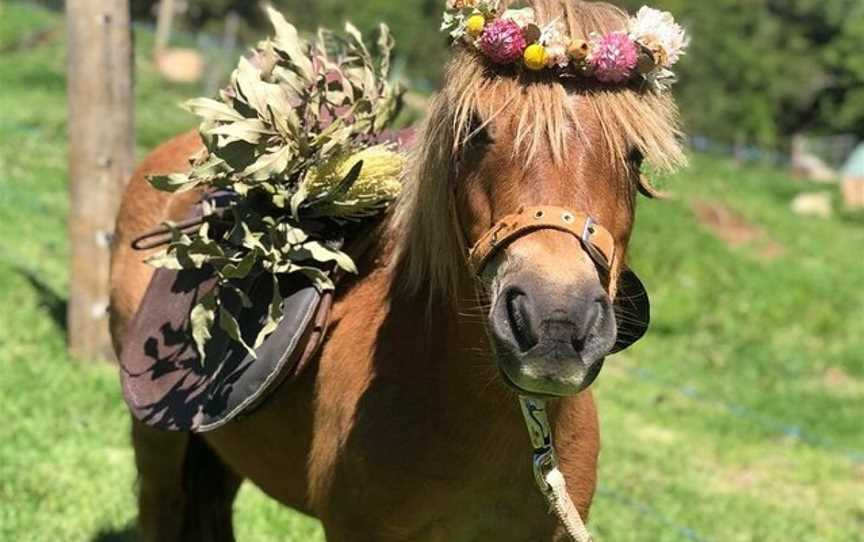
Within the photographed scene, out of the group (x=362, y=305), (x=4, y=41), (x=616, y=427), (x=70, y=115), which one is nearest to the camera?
(x=362, y=305)

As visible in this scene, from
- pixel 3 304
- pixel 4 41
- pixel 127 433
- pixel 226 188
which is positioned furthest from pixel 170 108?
pixel 226 188

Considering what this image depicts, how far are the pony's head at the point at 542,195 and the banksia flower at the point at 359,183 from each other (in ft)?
1.24

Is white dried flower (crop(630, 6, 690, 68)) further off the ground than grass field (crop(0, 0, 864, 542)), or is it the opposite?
white dried flower (crop(630, 6, 690, 68))

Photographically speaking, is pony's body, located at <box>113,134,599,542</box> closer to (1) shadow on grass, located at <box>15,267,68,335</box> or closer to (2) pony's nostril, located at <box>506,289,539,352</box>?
(2) pony's nostril, located at <box>506,289,539,352</box>

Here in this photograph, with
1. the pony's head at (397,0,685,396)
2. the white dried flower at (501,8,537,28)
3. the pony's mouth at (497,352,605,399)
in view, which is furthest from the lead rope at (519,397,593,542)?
the white dried flower at (501,8,537,28)

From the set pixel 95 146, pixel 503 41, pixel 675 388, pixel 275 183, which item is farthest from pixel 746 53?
pixel 503 41

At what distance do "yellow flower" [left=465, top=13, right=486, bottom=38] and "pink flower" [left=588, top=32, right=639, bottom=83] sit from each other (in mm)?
247

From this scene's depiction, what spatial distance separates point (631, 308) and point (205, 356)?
49.1 inches

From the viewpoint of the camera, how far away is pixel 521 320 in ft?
7.15

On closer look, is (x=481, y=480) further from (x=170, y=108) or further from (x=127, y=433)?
(x=170, y=108)

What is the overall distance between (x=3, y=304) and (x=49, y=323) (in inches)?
16.6

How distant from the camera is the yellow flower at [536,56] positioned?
97.3 inches

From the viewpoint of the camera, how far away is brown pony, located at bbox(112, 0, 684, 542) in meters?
2.23

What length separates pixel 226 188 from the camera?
346 cm
